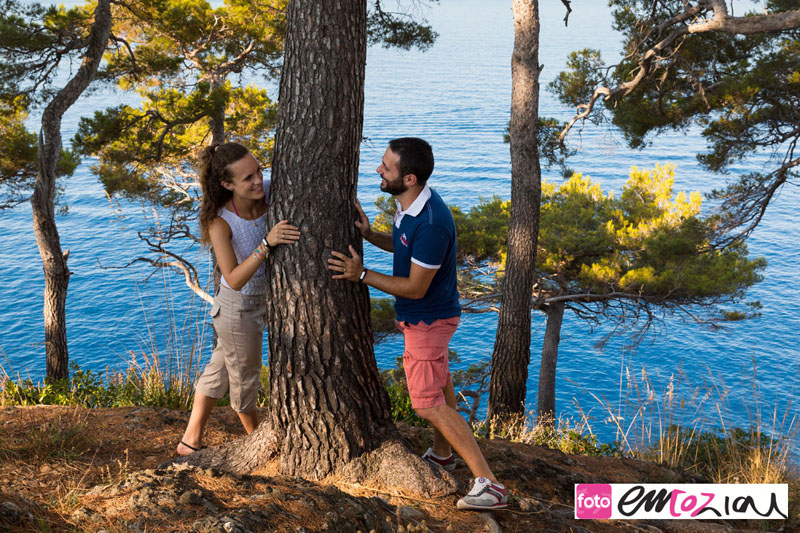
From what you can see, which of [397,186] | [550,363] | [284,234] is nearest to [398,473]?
[284,234]

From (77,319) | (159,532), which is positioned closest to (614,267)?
(159,532)

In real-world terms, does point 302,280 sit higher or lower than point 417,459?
higher

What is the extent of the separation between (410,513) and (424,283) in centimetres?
104

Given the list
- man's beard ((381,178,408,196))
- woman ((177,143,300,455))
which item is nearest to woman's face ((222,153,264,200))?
woman ((177,143,300,455))

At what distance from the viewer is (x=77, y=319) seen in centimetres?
2361

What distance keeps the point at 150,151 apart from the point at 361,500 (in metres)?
11.6

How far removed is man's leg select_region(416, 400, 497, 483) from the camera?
304 centimetres

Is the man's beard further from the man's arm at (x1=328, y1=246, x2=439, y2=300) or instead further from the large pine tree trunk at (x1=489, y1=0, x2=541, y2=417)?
the large pine tree trunk at (x1=489, y1=0, x2=541, y2=417)

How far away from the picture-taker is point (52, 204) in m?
9.96

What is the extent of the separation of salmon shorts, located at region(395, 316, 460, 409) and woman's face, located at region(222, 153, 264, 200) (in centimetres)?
108

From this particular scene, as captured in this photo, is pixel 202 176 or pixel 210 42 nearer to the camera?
pixel 202 176

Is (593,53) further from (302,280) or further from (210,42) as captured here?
(302,280)

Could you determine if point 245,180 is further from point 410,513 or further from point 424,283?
point 410,513

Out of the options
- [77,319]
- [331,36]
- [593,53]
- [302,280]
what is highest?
[593,53]
